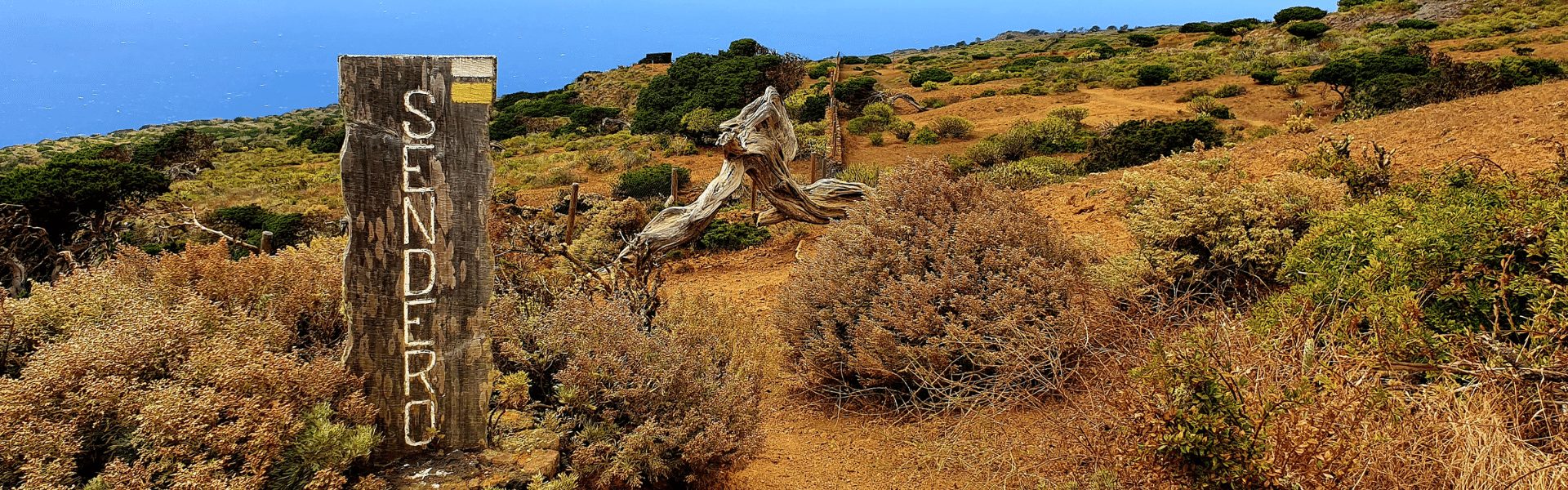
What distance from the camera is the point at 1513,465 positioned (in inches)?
102

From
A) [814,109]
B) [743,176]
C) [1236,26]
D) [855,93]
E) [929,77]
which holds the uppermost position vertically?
[1236,26]

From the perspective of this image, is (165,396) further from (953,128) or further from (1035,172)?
(953,128)

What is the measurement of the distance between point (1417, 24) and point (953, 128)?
61.7 feet

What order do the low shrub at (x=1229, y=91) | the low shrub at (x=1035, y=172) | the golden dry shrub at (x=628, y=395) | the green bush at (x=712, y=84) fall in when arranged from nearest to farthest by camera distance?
1. the golden dry shrub at (x=628, y=395)
2. the low shrub at (x=1035, y=172)
3. the low shrub at (x=1229, y=91)
4. the green bush at (x=712, y=84)

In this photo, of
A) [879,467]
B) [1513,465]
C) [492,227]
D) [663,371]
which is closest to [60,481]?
[663,371]

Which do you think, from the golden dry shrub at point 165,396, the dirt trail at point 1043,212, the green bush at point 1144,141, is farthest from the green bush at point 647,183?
the golden dry shrub at point 165,396

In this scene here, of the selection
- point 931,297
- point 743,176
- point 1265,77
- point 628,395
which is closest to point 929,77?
point 1265,77

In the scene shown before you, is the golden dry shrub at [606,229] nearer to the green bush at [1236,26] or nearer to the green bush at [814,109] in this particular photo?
the green bush at [814,109]

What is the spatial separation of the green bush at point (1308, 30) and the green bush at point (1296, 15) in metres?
4.71

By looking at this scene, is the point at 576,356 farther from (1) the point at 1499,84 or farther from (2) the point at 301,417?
(1) the point at 1499,84

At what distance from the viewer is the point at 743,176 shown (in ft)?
30.6

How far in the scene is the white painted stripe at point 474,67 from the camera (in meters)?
3.27

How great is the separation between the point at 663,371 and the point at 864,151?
14761 millimetres

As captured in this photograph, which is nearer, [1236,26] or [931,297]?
[931,297]
